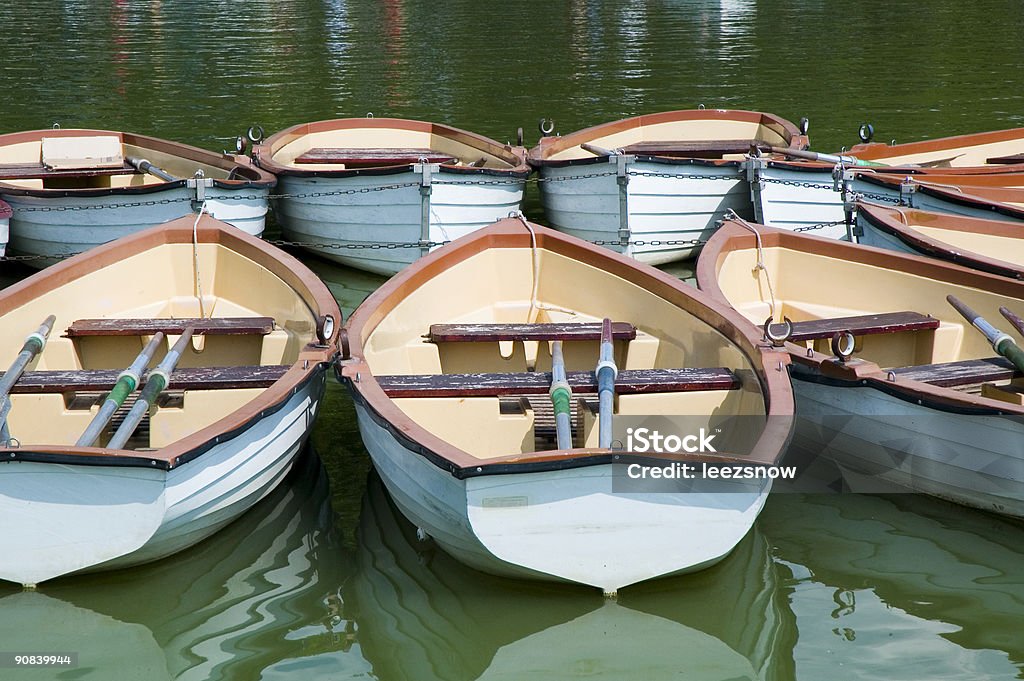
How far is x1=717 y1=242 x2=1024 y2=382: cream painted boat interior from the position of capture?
7.53 m

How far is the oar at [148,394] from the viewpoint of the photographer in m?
5.85

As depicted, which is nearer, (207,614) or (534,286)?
(207,614)

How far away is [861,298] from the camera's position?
7988mm

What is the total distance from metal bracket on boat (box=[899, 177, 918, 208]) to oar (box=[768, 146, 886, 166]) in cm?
94

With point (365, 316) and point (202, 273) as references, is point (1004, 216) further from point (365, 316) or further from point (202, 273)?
point (202, 273)

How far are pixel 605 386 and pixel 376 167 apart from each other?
18.1 feet

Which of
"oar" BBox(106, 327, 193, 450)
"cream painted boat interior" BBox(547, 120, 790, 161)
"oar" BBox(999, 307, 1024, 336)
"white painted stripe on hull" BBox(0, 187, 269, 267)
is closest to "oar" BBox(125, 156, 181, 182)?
"white painted stripe on hull" BBox(0, 187, 269, 267)

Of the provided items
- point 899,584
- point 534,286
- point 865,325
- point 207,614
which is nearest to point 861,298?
point 865,325

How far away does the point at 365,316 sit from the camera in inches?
263

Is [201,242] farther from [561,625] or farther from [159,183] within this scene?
[561,625]

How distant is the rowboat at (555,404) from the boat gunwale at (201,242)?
29 cm

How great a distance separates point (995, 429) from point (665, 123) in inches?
327

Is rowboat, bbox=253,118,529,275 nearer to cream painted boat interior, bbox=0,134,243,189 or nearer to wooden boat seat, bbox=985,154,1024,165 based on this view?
cream painted boat interior, bbox=0,134,243,189

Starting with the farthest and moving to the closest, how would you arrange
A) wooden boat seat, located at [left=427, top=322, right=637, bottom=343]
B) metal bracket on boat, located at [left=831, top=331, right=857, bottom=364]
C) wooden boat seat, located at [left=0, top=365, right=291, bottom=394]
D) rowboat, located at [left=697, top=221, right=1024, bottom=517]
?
wooden boat seat, located at [left=427, top=322, right=637, bottom=343], wooden boat seat, located at [left=0, top=365, right=291, bottom=394], metal bracket on boat, located at [left=831, top=331, right=857, bottom=364], rowboat, located at [left=697, top=221, right=1024, bottom=517]
